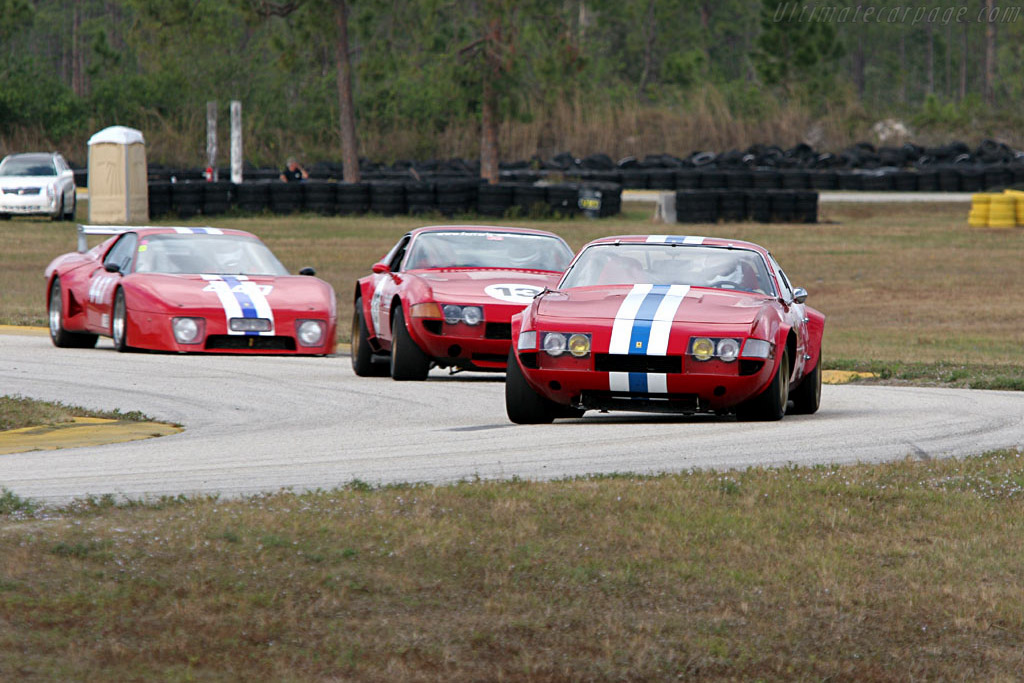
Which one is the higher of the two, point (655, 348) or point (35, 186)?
point (35, 186)

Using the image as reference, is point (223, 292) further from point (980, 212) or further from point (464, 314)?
point (980, 212)

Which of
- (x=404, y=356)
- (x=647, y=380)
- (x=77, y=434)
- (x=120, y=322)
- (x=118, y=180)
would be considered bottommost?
(x=77, y=434)

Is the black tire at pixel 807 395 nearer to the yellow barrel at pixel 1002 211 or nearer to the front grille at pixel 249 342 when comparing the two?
the front grille at pixel 249 342

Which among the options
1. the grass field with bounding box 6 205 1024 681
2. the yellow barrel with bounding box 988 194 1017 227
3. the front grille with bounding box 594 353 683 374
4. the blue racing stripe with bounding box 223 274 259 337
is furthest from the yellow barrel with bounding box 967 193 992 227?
the grass field with bounding box 6 205 1024 681

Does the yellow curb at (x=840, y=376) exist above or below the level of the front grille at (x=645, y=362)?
below

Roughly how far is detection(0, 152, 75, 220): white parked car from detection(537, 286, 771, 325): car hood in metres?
27.4

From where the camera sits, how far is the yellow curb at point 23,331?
16748 millimetres

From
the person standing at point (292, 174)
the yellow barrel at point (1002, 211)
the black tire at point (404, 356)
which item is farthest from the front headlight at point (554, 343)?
the person standing at point (292, 174)

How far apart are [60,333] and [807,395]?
7982 millimetres

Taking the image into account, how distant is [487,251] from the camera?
42.2ft

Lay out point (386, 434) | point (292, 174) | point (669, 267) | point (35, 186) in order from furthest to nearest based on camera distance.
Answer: point (292, 174), point (35, 186), point (669, 267), point (386, 434)

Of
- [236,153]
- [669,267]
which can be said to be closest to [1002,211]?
[236,153]

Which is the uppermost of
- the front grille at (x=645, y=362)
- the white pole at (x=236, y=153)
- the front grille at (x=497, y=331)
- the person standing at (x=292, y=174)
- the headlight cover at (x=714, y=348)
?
the white pole at (x=236, y=153)

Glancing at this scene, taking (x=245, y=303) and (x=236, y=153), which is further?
(x=236, y=153)
